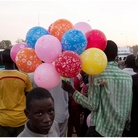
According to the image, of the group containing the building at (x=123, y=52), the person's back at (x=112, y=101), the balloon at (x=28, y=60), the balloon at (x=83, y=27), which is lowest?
the building at (x=123, y=52)

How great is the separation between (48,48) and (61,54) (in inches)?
5.0

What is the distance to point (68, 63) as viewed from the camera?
2.53 m

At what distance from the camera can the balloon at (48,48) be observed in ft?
8.45

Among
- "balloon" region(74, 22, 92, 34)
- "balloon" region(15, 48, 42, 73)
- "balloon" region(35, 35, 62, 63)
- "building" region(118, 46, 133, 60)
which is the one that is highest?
"balloon" region(74, 22, 92, 34)

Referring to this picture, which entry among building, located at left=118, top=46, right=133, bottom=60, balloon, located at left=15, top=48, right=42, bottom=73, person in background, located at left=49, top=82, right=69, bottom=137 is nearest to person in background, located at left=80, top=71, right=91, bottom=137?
person in background, located at left=49, top=82, right=69, bottom=137

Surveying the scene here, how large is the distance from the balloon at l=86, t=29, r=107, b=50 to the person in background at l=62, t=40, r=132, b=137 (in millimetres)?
224

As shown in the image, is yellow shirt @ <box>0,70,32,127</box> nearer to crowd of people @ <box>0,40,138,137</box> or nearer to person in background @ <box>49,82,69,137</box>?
crowd of people @ <box>0,40,138,137</box>

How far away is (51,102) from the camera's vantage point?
7.06 feet

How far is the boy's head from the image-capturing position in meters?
2.06

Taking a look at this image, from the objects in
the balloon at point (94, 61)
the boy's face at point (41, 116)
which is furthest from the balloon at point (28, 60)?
the boy's face at point (41, 116)

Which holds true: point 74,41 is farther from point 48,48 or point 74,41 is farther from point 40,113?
point 40,113

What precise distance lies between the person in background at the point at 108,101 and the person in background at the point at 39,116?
694 mm

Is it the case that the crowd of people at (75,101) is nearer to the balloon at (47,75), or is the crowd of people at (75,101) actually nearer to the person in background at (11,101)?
the person in background at (11,101)

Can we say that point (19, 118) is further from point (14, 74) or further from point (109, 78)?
point (109, 78)
